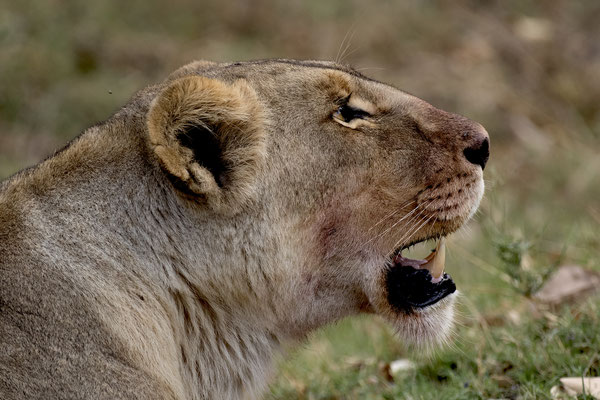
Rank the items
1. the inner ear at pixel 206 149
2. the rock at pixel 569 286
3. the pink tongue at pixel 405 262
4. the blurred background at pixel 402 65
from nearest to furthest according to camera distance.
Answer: the inner ear at pixel 206 149
the pink tongue at pixel 405 262
the rock at pixel 569 286
the blurred background at pixel 402 65

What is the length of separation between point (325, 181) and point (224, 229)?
1.38 feet

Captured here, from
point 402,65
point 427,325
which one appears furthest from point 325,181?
point 402,65

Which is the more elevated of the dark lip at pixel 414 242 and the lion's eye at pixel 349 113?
the lion's eye at pixel 349 113

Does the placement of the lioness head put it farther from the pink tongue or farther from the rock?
the rock

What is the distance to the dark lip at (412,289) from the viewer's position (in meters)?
3.32

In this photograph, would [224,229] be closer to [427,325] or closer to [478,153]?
[427,325]

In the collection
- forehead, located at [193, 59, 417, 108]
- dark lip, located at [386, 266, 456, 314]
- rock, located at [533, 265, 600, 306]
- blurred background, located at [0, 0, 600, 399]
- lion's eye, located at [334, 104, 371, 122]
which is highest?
forehead, located at [193, 59, 417, 108]

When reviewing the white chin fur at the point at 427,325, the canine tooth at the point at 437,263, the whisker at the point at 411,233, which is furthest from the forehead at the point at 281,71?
the white chin fur at the point at 427,325

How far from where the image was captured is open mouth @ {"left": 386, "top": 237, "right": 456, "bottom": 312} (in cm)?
333

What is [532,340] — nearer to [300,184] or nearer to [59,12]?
[300,184]

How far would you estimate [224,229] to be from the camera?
9.90 ft

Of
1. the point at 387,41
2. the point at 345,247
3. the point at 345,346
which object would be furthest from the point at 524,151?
the point at 345,247

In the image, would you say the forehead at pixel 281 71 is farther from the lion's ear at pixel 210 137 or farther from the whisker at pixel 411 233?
the whisker at pixel 411 233

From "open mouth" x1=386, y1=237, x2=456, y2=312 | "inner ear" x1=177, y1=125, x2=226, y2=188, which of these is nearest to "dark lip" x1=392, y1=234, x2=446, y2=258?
"open mouth" x1=386, y1=237, x2=456, y2=312
